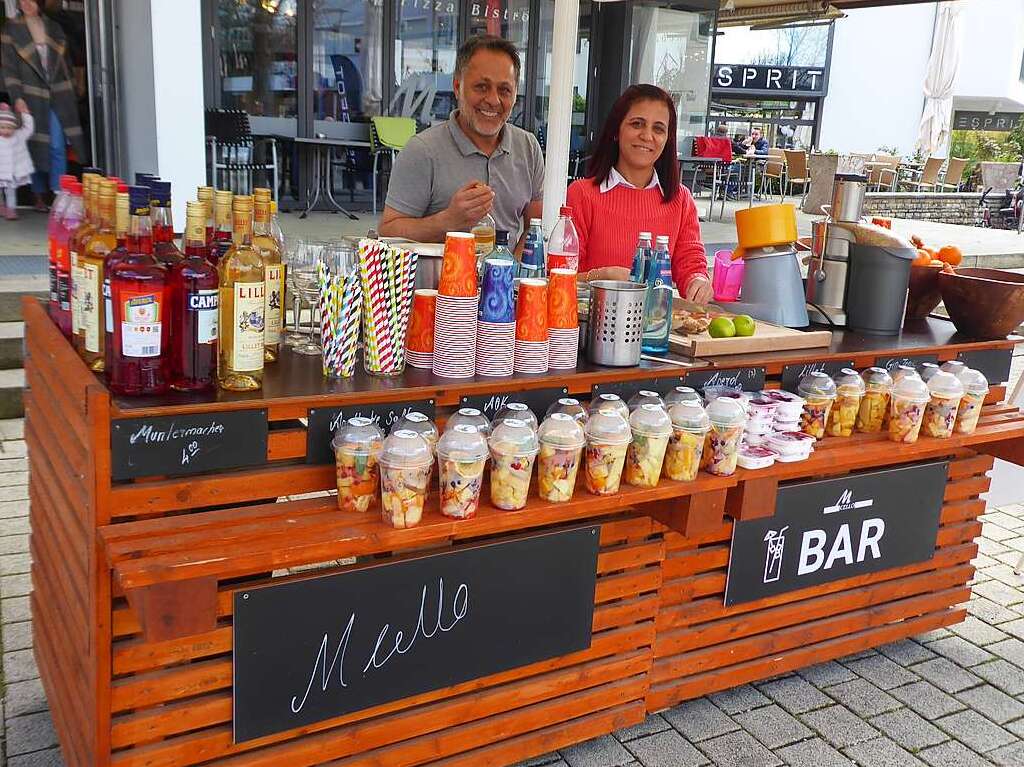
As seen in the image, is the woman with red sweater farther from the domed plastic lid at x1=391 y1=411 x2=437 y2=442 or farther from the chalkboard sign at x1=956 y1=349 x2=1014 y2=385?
the domed plastic lid at x1=391 y1=411 x2=437 y2=442

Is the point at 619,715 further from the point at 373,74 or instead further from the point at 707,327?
the point at 373,74

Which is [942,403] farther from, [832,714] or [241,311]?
[241,311]

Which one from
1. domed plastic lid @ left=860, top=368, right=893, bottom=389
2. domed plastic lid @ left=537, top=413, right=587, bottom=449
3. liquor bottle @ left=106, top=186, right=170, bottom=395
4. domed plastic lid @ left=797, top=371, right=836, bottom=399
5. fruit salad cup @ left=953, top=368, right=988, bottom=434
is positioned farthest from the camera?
fruit salad cup @ left=953, top=368, right=988, bottom=434

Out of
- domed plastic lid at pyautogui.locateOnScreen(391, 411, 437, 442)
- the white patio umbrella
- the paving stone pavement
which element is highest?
the white patio umbrella

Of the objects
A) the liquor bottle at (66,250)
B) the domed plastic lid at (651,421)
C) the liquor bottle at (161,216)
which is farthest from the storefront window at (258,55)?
the domed plastic lid at (651,421)

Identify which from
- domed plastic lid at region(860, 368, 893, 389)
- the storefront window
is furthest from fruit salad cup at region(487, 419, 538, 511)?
the storefront window

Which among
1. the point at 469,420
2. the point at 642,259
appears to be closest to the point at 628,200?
the point at 642,259

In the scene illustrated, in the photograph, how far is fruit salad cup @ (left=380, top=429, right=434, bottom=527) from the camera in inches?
74.5

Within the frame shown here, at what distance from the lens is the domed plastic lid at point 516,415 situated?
2.07 meters

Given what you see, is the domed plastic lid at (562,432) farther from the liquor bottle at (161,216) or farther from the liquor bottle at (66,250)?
the liquor bottle at (66,250)

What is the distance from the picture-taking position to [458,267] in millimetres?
2047

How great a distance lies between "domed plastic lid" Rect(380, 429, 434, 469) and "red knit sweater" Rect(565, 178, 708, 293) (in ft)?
5.39

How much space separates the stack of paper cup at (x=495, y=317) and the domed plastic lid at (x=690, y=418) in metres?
0.45

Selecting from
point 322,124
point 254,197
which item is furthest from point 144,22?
point 254,197
